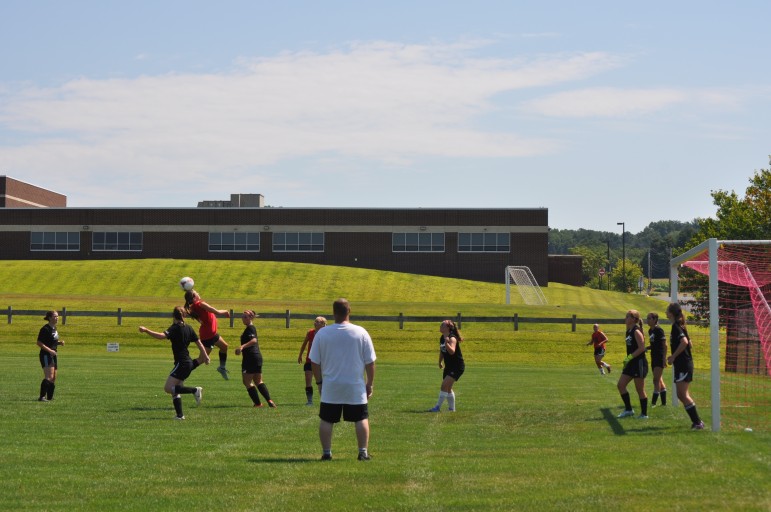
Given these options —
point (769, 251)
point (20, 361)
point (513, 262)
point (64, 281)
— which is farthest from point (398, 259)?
point (769, 251)

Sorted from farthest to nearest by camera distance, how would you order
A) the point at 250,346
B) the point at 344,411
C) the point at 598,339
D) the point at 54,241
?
the point at 54,241 < the point at 598,339 < the point at 250,346 < the point at 344,411

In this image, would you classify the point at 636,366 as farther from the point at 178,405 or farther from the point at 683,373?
the point at 178,405

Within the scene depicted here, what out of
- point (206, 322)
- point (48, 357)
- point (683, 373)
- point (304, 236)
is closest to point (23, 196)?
point (304, 236)

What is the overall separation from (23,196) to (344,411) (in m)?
108

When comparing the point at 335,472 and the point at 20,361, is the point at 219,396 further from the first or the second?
the point at 20,361

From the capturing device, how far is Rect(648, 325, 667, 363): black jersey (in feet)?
60.0

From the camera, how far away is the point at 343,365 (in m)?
12.1

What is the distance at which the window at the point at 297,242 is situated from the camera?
9631cm

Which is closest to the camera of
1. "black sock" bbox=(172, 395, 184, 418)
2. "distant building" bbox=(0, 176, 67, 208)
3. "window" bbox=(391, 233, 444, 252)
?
"black sock" bbox=(172, 395, 184, 418)

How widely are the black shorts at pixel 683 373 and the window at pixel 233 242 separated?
81902mm

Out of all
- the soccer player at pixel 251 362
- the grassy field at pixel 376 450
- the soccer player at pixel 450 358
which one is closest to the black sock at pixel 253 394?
the soccer player at pixel 251 362

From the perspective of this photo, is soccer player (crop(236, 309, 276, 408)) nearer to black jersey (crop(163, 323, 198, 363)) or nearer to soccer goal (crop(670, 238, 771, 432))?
black jersey (crop(163, 323, 198, 363))

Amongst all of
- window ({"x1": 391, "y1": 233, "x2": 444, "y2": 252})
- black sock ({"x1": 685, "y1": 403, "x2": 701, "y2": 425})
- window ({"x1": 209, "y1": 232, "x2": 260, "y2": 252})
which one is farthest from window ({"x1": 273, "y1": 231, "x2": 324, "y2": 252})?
black sock ({"x1": 685, "y1": 403, "x2": 701, "y2": 425})

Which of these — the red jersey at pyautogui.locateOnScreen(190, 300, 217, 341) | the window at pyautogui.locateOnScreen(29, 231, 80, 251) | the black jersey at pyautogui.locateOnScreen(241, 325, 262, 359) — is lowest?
the black jersey at pyautogui.locateOnScreen(241, 325, 262, 359)
